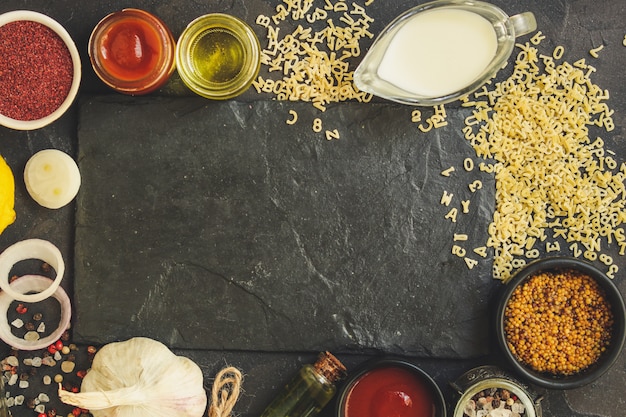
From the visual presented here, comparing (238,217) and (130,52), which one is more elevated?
(130,52)

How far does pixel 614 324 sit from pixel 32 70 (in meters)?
1.51

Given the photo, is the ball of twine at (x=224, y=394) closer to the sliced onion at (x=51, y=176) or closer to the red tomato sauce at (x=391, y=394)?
the red tomato sauce at (x=391, y=394)

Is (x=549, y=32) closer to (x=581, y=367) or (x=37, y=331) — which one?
(x=581, y=367)

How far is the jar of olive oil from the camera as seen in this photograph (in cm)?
174

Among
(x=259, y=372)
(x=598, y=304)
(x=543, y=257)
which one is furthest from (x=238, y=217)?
(x=598, y=304)

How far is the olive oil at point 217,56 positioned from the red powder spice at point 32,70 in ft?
1.00

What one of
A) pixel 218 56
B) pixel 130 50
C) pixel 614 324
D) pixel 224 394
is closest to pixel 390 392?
pixel 224 394

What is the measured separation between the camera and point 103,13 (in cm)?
181

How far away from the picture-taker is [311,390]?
5.77 feet

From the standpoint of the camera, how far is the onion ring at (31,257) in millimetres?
1759

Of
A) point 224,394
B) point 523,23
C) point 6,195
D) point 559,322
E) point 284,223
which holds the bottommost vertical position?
point 224,394

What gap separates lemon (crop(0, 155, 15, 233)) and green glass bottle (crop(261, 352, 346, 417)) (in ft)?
2.62

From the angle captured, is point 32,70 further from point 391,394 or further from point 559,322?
point 559,322

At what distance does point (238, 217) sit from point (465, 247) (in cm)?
58
